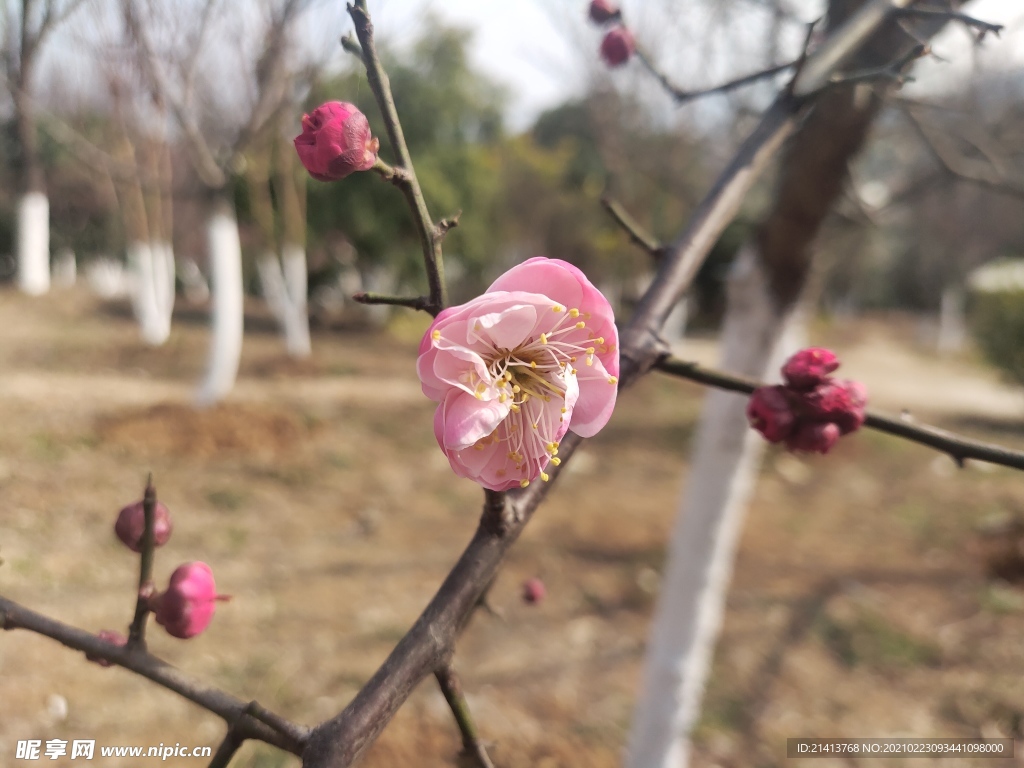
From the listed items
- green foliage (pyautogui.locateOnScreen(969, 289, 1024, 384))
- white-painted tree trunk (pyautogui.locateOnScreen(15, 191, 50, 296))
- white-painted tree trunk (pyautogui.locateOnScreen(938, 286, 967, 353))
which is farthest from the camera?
white-painted tree trunk (pyautogui.locateOnScreen(938, 286, 967, 353))

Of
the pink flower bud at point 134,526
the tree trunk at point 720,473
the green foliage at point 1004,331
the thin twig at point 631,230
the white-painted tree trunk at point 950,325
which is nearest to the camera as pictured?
the pink flower bud at point 134,526

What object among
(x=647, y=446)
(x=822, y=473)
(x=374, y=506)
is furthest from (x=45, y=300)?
(x=822, y=473)

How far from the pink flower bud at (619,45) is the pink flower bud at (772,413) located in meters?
0.99

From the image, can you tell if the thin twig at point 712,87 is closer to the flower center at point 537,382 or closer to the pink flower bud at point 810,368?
the pink flower bud at point 810,368

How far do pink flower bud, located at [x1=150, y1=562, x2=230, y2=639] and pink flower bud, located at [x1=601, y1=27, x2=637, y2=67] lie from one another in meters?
1.37

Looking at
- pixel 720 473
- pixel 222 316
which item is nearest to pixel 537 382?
pixel 720 473

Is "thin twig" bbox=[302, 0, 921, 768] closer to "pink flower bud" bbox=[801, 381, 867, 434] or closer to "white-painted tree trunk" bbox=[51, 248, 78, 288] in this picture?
"pink flower bud" bbox=[801, 381, 867, 434]

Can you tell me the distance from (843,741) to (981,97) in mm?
4777

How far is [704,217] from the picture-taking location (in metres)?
1.18

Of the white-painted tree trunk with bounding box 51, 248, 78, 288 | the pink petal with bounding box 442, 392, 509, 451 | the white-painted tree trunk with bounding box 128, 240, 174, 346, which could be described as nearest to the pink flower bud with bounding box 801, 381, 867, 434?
the pink petal with bounding box 442, 392, 509, 451

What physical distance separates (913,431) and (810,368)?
0.15m

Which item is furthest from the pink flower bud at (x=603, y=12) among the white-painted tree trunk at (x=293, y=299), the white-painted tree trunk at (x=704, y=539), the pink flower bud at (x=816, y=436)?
the white-painted tree trunk at (x=293, y=299)

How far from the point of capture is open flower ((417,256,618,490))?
0.59m

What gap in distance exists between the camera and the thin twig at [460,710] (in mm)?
725
